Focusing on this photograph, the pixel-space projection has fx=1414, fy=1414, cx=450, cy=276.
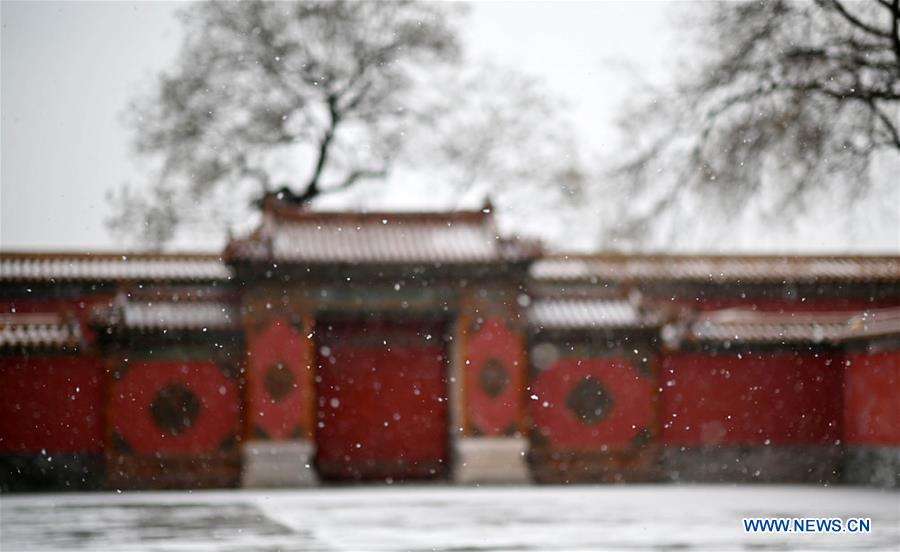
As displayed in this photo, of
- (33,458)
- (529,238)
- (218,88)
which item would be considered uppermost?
(218,88)

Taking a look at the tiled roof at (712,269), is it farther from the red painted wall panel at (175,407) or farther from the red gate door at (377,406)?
the red painted wall panel at (175,407)

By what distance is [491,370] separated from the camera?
20.6 m

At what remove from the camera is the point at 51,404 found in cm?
1941

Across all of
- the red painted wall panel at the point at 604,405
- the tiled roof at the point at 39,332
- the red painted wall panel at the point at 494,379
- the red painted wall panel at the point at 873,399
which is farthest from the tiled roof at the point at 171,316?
the red painted wall panel at the point at 873,399

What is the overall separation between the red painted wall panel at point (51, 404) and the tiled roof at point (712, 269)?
24.0 ft

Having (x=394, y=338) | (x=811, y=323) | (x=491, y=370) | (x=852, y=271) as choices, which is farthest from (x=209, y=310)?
(x=852, y=271)

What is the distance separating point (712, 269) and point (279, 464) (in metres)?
7.94

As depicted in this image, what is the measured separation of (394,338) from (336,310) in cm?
117

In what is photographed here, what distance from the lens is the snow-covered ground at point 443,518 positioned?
35.9 ft

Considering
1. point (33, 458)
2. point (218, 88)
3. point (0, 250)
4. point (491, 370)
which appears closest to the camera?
point (33, 458)

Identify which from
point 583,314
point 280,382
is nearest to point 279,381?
point 280,382

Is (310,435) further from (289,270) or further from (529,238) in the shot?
(529,238)

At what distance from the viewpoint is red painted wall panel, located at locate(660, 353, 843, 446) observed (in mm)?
20828

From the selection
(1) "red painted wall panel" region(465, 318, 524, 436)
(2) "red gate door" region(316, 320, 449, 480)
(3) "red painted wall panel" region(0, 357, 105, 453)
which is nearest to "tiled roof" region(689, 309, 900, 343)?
(1) "red painted wall panel" region(465, 318, 524, 436)
